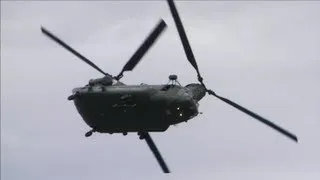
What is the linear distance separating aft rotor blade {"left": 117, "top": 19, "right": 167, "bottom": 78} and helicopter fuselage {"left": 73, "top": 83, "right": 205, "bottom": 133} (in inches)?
90.3

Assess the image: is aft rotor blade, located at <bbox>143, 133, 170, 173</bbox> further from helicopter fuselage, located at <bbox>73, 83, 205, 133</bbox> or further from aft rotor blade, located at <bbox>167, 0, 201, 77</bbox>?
aft rotor blade, located at <bbox>167, 0, 201, 77</bbox>

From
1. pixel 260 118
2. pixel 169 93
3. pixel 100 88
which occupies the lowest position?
pixel 260 118

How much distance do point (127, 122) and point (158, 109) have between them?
2.52 meters

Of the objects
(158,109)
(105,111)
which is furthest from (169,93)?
(105,111)

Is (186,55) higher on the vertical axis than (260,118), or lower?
higher

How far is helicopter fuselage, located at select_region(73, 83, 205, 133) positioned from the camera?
154 feet

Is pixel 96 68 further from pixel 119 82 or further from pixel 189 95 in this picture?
pixel 189 95

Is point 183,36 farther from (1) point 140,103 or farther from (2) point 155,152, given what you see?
(2) point 155,152

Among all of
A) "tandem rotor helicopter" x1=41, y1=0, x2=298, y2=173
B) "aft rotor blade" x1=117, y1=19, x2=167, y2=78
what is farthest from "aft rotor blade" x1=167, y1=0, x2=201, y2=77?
"aft rotor blade" x1=117, y1=19, x2=167, y2=78

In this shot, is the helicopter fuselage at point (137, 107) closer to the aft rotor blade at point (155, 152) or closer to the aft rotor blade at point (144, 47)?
the aft rotor blade at point (144, 47)

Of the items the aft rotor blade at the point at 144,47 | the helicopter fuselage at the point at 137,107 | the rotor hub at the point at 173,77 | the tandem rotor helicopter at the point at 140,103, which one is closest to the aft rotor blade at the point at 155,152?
the tandem rotor helicopter at the point at 140,103

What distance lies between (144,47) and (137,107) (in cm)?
511

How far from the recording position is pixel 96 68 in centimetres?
5141

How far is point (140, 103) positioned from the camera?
154ft
